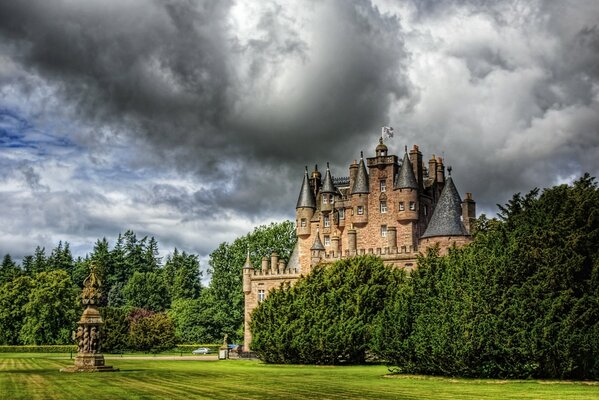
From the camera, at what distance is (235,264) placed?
92.9 m

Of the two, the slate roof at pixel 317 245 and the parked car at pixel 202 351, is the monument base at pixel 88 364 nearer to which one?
the slate roof at pixel 317 245

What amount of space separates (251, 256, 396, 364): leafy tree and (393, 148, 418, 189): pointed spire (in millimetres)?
17954

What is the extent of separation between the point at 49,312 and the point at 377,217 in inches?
1852

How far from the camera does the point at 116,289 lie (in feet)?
408

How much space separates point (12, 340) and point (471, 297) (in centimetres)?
7672

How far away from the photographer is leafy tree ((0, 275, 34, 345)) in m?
91.4

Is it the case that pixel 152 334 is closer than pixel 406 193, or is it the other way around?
pixel 406 193

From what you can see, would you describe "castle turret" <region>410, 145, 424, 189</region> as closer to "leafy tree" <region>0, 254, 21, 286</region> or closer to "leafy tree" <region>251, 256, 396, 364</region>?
"leafy tree" <region>251, 256, 396, 364</region>

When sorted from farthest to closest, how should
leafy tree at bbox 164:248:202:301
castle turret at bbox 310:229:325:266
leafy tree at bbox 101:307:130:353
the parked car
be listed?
leafy tree at bbox 164:248:202:301, the parked car, leafy tree at bbox 101:307:130:353, castle turret at bbox 310:229:325:266

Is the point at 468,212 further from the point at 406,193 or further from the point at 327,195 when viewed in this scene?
the point at 327,195

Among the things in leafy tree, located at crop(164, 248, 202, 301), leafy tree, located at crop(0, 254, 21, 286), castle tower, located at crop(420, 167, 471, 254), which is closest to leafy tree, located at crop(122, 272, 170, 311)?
leafy tree, located at crop(164, 248, 202, 301)

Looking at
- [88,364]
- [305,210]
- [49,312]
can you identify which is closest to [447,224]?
[305,210]

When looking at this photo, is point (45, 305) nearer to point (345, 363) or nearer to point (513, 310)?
point (345, 363)

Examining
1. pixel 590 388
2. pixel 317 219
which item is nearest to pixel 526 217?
pixel 590 388
